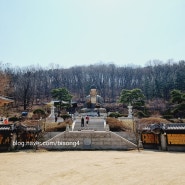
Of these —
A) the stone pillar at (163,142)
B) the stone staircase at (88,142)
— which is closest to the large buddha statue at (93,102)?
the stone staircase at (88,142)

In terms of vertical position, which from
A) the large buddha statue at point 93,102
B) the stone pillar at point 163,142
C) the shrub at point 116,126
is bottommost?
the stone pillar at point 163,142

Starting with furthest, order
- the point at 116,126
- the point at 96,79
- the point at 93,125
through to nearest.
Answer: the point at 96,79 < the point at 93,125 < the point at 116,126

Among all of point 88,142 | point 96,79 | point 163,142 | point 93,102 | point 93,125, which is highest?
point 96,79

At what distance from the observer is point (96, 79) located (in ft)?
272

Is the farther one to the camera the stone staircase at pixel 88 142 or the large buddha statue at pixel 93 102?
the large buddha statue at pixel 93 102

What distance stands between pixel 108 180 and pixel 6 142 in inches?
594

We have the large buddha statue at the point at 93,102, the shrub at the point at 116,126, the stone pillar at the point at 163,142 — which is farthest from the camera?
the large buddha statue at the point at 93,102

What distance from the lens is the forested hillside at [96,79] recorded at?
66.0m

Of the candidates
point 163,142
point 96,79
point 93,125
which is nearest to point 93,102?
point 93,125

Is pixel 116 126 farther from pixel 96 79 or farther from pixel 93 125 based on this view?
pixel 96 79

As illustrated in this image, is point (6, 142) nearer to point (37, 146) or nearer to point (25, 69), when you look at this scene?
point (37, 146)

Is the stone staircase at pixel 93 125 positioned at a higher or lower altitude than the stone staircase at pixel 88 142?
higher

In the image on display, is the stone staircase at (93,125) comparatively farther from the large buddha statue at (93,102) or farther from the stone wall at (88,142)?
the large buddha statue at (93,102)

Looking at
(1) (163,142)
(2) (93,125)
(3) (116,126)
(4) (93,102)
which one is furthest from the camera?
(4) (93,102)
